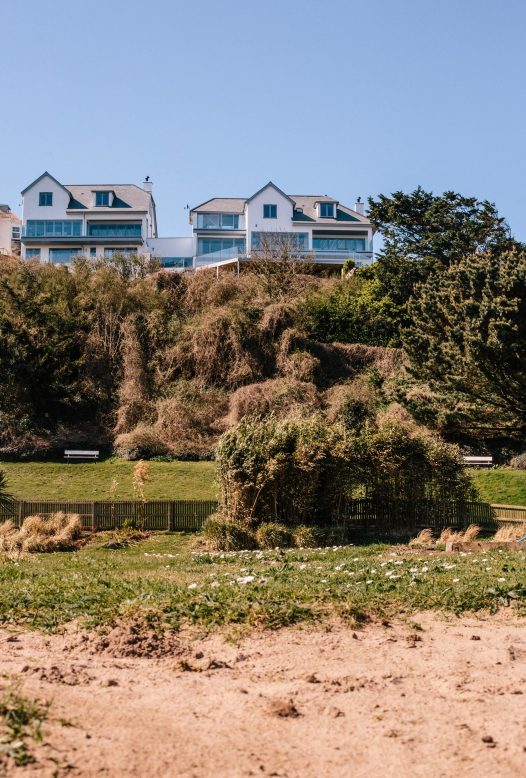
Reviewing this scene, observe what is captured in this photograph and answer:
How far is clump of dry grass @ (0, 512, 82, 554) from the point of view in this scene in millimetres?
21969

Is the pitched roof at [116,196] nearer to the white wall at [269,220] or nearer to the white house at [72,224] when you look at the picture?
the white house at [72,224]

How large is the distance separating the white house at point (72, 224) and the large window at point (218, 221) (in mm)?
4776

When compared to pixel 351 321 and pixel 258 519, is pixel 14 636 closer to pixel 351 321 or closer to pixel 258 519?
pixel 258 519

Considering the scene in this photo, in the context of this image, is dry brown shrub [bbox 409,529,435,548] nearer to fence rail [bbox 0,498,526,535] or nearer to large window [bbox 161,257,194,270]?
fence rail [bbox 0,498,526,535]

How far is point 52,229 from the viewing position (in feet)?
227

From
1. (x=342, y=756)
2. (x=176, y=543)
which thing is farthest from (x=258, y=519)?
(x=342, y=756)

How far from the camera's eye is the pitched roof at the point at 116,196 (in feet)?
233

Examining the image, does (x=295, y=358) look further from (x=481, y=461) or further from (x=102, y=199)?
(x=102, y=199)

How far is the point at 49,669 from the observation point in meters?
7.15

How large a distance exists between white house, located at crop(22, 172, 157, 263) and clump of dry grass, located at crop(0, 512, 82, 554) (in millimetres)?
45871

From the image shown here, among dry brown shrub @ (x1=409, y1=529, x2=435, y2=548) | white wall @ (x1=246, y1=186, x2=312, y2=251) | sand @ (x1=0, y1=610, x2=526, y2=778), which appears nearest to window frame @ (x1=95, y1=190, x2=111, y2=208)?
white wall @ (x1=246, y1=186, x2=312, y2=251)

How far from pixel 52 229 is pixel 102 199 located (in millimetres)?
5067

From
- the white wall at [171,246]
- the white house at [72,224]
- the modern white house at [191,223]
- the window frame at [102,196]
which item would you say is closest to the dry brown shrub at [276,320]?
the modern white house at [191,223]

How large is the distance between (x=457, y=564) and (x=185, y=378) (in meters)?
32.6
